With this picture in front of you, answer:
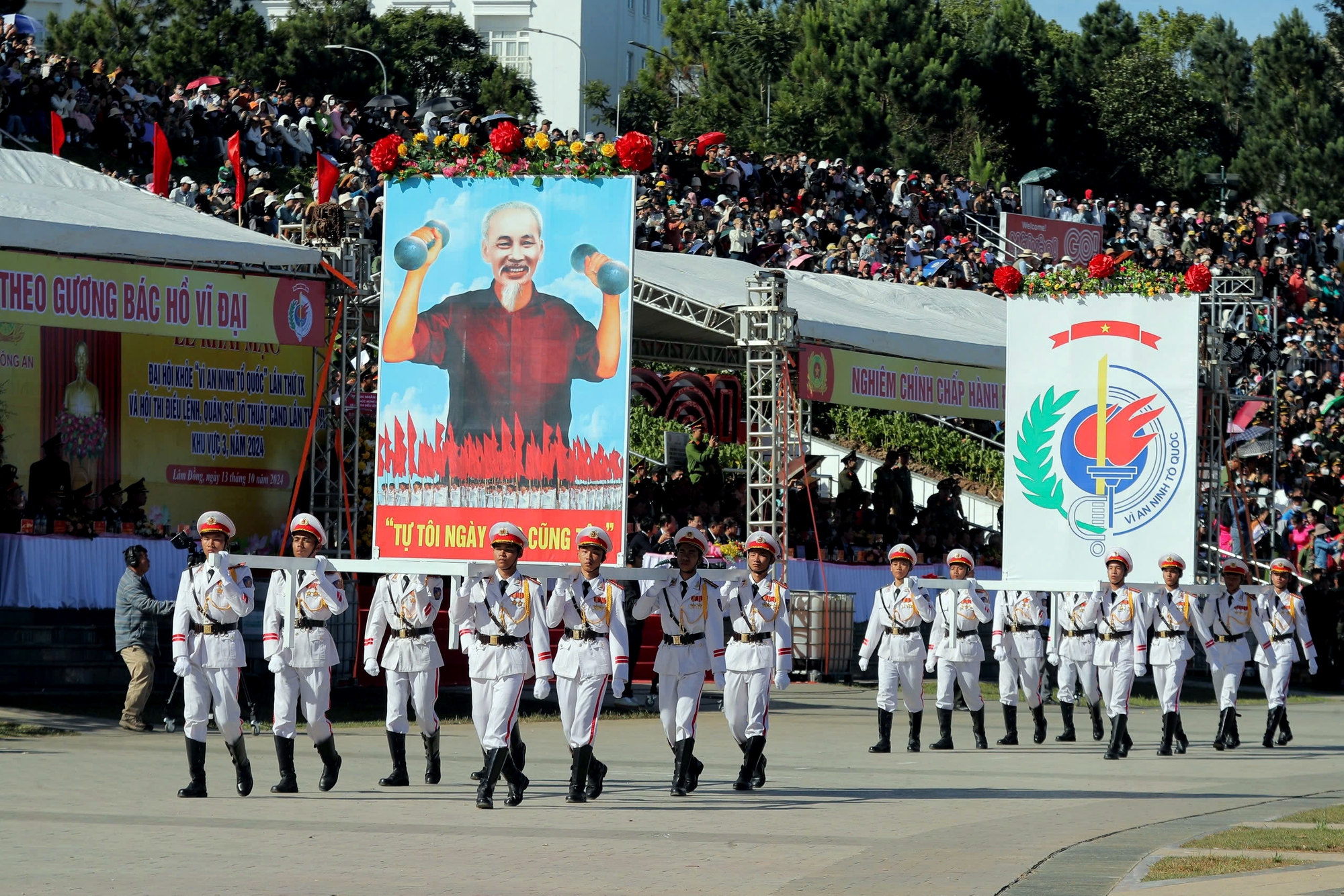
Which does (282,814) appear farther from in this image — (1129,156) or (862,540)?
(1129,156)

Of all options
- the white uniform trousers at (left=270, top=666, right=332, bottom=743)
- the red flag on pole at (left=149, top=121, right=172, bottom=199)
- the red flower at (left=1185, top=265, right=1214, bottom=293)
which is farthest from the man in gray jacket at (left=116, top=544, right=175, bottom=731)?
the red flower at (left=1185, top=265, right=1214, bottom=293)

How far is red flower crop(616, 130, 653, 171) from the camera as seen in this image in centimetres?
1808

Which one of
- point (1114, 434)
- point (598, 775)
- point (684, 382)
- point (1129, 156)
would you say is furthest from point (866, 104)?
point (598, 775)

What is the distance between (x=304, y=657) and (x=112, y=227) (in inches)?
294

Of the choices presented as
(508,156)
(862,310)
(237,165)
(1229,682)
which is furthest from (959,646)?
(237,165)

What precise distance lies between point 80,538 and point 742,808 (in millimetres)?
8506

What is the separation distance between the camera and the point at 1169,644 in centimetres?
1752

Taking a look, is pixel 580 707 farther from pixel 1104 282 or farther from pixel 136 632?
pixel 1104 282

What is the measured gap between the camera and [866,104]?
213ft

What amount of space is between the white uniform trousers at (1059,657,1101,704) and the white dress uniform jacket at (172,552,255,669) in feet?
27.6

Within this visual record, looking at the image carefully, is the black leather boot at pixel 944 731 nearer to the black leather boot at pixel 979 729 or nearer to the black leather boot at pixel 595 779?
the black leather boot at pixel 979 729

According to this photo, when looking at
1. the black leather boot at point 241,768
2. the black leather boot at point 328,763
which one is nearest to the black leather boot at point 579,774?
the black leather boot at point 328,763

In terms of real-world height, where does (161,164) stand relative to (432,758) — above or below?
above

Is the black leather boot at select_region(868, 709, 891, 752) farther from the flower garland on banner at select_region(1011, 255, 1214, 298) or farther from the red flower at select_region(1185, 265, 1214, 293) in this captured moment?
the red flower at select_region(1185, 265, 1214, 293)
